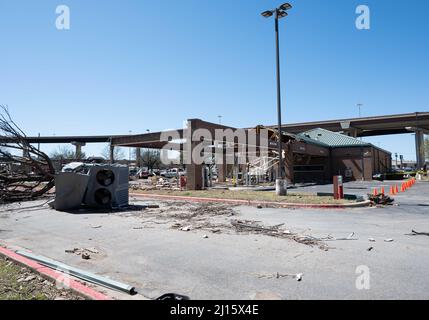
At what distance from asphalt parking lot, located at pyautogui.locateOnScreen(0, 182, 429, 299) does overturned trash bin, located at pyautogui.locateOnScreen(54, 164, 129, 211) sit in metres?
2.64

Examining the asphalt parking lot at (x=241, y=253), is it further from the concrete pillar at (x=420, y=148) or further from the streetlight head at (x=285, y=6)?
the concrete pillar at (x=420, y=148)

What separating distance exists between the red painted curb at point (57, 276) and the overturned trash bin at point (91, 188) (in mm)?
8757

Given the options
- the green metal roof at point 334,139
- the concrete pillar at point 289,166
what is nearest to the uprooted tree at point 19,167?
the concrete pillar at point 289,166

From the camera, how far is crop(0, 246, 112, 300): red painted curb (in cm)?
473

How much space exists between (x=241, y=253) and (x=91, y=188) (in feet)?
36.6

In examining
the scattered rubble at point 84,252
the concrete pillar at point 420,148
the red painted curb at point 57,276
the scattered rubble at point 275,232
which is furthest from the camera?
the concrete pillar at point 420,148

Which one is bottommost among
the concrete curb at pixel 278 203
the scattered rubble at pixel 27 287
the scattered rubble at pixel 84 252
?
the concrete curb at pixel 278 203

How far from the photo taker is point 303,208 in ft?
49.9

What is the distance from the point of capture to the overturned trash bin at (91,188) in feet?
51.5

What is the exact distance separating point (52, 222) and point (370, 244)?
34.9 feet

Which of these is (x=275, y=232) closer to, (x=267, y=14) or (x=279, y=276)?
(x=279, y=276)

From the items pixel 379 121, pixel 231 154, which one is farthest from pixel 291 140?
pixel 379 121

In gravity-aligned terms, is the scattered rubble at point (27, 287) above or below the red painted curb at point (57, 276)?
below
